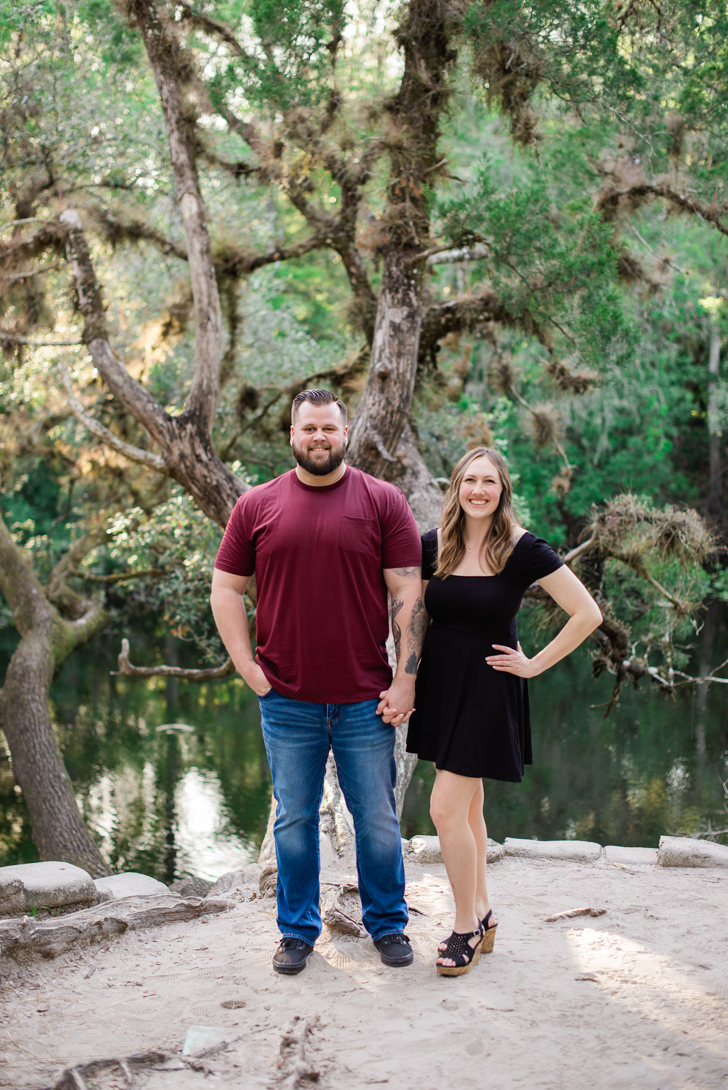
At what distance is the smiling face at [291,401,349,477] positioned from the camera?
8.86 feet

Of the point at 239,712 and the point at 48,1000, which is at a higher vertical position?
the point at 48,1000

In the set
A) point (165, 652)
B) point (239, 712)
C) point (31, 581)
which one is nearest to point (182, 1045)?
point (31, 581)

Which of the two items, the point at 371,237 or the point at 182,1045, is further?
the point at 371,237

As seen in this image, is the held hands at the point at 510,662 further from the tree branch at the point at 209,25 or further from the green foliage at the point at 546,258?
the tree branch at the point at 209,25

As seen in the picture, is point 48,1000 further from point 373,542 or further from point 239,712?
point 239,712

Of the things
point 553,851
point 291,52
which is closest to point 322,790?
point 553,851

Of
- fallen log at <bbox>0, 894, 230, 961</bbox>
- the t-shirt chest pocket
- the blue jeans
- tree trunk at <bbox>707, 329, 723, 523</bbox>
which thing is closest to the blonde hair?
the t-shirt chest pocket

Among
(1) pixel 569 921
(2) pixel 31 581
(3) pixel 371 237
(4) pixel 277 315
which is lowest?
(1) pixel 569 921

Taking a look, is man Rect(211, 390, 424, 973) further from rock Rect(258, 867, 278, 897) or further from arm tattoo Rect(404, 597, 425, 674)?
rock Rect(258, 867, 278, 897)

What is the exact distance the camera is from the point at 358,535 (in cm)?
268

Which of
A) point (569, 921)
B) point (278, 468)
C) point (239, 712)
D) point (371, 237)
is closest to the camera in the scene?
point (569, 921)

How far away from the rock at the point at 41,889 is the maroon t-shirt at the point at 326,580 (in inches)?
69.2

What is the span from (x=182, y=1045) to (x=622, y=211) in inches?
229

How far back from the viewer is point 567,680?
14367mm
